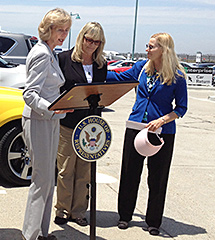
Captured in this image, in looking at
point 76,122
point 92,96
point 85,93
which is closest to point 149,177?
point 76,122

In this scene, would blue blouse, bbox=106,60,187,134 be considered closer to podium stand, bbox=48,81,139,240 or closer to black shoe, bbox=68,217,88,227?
podium stand, bbox=48,81,139,240

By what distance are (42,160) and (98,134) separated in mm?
579

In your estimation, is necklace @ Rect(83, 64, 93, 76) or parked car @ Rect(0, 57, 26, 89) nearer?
necklace @ Rect(83, 64, 93, 76)

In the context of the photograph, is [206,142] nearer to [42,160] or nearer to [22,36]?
[22,36]

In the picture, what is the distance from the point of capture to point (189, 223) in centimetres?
457

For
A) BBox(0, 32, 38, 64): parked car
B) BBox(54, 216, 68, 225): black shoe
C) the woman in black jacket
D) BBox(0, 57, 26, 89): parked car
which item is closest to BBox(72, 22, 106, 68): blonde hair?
the woman in black jacket

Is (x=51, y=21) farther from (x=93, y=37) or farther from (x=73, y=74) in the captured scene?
(x=73, y=74)

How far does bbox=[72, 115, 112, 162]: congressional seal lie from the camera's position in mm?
3174

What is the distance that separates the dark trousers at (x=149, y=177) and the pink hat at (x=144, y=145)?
0.31 m

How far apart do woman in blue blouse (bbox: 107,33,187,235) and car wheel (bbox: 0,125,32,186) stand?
4.52 feet

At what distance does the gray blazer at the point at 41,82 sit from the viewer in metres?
A: 3.33

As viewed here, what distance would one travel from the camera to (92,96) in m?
3.26

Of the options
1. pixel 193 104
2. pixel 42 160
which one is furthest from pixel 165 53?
pixel 193 104

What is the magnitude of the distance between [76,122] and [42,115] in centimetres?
78
